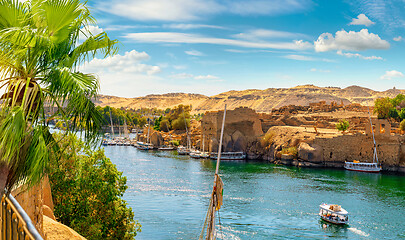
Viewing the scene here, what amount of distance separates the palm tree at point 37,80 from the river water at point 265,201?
1644 cm

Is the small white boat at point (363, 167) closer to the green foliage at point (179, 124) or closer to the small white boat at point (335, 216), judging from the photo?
the small white boat at point (335, 216)

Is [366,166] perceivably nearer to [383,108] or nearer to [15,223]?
[383,108]

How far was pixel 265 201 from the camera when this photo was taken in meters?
29.8

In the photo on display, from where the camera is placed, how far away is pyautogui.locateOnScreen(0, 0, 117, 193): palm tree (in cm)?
518

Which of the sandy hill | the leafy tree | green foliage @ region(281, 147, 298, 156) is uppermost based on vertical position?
the sandy hill

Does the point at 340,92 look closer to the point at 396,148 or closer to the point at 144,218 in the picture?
the point at 396,148

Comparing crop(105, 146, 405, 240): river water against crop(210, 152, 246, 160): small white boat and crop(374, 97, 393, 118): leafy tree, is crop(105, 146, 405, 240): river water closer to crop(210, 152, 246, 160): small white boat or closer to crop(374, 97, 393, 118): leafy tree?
crop(210, 152, 246, 160): small white boat

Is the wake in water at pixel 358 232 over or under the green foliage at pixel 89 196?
under

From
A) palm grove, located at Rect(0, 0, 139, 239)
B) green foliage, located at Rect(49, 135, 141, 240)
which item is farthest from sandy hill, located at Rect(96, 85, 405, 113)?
palm grove, located at Rect(0, 0, 139, 239)

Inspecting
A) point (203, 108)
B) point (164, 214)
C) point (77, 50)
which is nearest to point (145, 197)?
point (164, 214)

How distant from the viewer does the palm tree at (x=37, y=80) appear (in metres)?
5.18

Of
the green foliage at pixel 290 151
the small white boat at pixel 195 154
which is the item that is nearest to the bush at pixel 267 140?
the green foliage at pixel 290 151

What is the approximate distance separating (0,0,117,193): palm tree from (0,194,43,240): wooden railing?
144cm

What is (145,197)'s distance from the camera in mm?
30469
